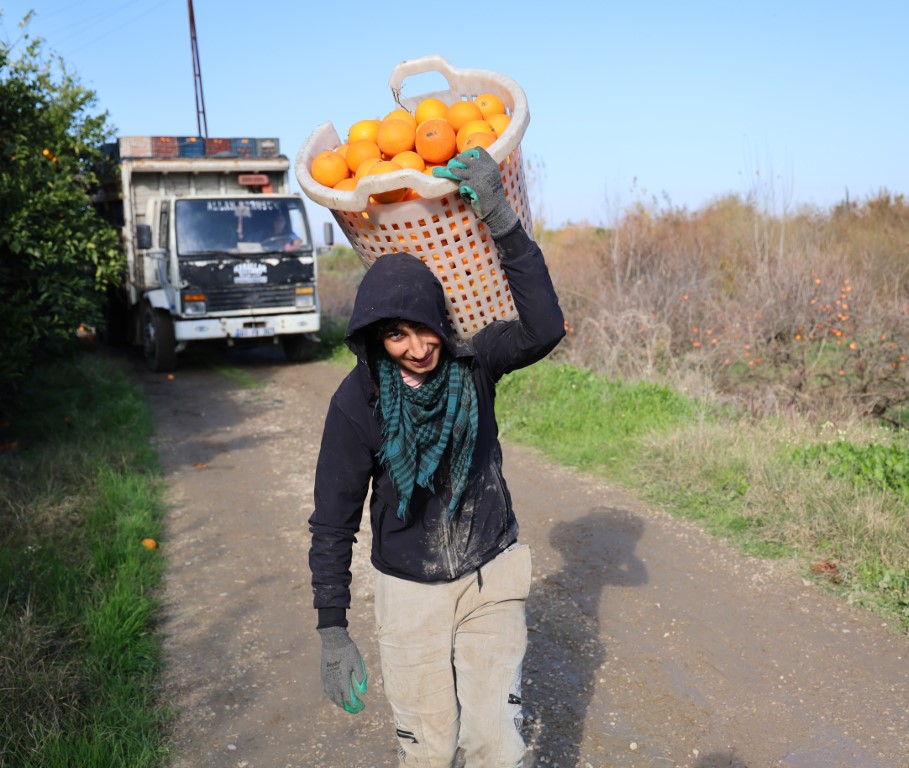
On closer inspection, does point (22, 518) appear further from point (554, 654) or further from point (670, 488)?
point (670, 488)

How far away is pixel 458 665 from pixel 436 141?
59.0 inches

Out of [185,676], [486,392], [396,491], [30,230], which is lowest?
[185,676]

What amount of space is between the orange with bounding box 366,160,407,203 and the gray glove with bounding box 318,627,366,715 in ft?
4.09

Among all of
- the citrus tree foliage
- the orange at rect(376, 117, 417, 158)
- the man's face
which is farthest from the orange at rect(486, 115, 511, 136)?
the citrus tree foliage

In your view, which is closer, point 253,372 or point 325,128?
point 325,128

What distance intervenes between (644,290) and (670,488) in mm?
4853

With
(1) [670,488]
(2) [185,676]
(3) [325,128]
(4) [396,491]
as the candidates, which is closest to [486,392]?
(4) [396,491]

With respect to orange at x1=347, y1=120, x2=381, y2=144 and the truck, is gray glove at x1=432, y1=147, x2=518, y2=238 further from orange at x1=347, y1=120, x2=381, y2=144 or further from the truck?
the truck

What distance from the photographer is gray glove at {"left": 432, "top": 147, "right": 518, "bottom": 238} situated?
2.35 metres

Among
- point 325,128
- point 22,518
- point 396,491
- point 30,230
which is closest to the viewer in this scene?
point 396,491

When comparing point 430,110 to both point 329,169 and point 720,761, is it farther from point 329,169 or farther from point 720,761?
point 720,761

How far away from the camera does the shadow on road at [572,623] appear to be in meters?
3.79

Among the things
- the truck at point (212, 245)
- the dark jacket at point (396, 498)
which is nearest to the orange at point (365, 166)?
the dark jacket at point (396, 498)

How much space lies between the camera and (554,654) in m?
4.42
